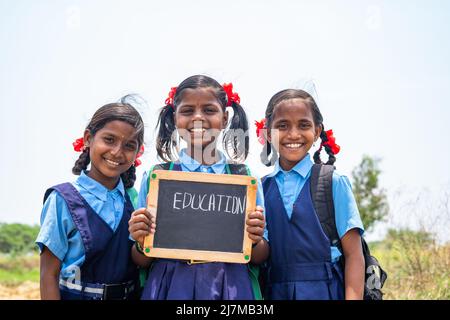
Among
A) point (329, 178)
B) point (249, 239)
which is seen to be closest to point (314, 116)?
point (329, 178)

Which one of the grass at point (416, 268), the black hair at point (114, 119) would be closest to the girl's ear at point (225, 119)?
the black hair at point (114, 119)

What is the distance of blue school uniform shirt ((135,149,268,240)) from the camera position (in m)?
2.94

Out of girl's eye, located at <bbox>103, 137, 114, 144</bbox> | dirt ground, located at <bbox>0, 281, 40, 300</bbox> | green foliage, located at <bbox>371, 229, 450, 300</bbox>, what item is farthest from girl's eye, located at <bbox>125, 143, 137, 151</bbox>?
dirt ground, located at <bbox>0, 281, 40, 300</bbox>

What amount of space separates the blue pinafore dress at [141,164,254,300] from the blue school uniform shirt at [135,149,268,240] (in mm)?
341

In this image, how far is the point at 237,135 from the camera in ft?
11.4

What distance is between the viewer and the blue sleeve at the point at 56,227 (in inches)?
114

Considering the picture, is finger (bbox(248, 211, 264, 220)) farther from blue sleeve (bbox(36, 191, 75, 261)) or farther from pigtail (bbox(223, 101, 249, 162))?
→ blue sleeve (bbox(36, 191, 75, 261))

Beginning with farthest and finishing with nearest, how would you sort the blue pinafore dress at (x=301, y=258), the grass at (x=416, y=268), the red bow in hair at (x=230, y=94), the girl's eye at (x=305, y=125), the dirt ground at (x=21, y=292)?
the dirt ground at (x=21, y=292) < the grass at (x=416, y=268) < the red bow in hair at (x=230, y=94) < the girl's eye at (x=305, y=125) < the blue pinafore dress at (x=301, y=258)

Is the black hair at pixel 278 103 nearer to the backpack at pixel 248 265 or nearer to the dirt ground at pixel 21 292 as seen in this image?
the backpack at pixel 248 265

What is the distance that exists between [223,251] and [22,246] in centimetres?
1529

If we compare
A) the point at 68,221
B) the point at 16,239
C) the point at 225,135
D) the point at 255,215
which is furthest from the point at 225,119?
the point at 16,239

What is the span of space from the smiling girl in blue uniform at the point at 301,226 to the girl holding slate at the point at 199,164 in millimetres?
168

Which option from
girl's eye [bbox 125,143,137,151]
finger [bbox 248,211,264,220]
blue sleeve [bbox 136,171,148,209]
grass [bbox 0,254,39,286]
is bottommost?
grass [bbox 0,254,39,286]
